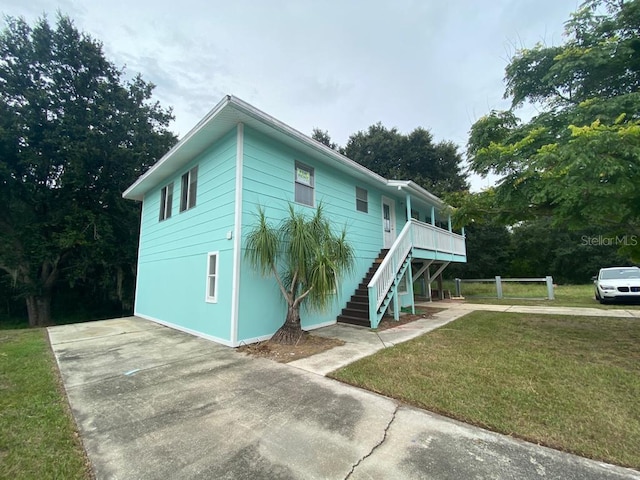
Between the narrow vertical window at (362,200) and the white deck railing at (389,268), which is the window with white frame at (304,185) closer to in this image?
the narrow vertical window at (362,200)

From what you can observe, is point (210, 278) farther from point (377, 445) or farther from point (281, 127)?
point (377, 445)

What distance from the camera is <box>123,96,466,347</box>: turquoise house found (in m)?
5.92

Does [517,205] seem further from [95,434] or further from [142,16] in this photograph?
[142,16]

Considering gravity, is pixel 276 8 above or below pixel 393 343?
above

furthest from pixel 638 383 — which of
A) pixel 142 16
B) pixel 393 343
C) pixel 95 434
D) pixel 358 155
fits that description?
pixel 358 155

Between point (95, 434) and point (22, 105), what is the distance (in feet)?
54.0

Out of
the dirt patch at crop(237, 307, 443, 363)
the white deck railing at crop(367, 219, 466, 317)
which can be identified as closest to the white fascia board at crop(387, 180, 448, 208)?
the white deck railing at crop(367, 219, 466, 317)

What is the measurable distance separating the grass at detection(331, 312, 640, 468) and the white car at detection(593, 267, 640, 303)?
516 centimetres

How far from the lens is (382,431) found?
2.60 meters

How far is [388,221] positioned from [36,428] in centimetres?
1042

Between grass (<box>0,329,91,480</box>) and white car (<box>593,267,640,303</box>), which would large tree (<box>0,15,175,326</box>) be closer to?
grass (<box>0,329,91,480</box>)

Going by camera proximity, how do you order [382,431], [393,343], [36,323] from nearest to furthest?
[382,431]
[393,343]
[36,323]

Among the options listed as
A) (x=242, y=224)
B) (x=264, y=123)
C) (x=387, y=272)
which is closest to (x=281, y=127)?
(x=264, y=123)

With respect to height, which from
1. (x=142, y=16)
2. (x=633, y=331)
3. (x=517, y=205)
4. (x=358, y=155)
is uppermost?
(x=358, y=155)
